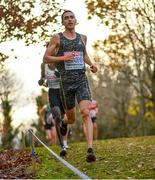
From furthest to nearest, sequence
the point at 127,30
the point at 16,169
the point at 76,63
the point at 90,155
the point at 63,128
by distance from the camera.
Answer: the point at 127,30 → the point at 63,128 → the point at 76,63 → the point at 90,155 → the point at 16,169

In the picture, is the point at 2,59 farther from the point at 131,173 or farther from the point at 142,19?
the point at 142,19

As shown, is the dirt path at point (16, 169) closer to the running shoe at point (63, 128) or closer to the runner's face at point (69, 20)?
the running shoe at point (63, 128)

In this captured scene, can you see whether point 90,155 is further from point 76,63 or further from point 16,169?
point 76,63

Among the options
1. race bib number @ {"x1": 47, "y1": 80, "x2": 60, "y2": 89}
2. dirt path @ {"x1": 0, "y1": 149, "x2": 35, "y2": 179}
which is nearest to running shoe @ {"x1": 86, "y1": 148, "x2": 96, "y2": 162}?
dirt path @ {"x1": 0, "y1": 149, "x2": 35, "y2": 179}

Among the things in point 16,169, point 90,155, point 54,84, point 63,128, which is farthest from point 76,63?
point 63,128

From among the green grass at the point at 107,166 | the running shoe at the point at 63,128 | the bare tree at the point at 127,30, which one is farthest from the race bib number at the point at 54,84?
the bare tree at the point at 127,30

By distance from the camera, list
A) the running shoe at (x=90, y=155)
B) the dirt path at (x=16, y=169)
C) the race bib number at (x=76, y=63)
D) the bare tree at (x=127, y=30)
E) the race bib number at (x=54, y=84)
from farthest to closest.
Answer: the bare tree at (x=127, y=30) < the race bib number at (x=54, y=84) < the race bib number at (x=76, y=63) < the running shoe at (x=90, y=155) < the dirt path at (x=16, y=169)

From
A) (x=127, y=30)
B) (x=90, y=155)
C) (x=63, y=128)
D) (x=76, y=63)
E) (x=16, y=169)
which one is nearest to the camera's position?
(x=16, y=169)

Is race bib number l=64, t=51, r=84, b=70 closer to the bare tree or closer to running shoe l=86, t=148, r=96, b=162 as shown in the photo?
running shoe l=86, t=148, r=96, b=162

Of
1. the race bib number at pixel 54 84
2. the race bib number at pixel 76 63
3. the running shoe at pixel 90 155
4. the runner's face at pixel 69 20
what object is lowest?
the running shoe at pixel 90 155

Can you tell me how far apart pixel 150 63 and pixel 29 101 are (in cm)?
2872

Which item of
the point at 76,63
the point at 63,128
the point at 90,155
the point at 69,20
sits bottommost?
the point at 90,155

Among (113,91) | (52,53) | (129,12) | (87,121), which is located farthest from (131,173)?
(113,91)

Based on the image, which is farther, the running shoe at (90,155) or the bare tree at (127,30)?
the bare tree at (127,30)
